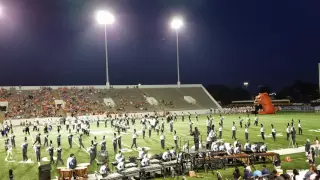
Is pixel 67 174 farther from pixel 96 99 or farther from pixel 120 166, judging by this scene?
pixel 96 99

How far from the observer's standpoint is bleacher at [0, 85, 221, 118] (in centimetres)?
4855

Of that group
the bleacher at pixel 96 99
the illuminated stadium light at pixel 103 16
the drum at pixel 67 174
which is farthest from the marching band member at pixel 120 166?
the illuminated stadium light at pixel 103 16

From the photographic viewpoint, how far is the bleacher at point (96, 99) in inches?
1912

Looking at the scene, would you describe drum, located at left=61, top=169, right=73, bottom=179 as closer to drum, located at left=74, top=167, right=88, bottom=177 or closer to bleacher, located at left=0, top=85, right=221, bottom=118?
drum, located at left=74, top=167, right=88, bottom=177

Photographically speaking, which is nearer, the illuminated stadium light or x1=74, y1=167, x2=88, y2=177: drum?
x1=74, y1=167, x2=88, y2=177: drum

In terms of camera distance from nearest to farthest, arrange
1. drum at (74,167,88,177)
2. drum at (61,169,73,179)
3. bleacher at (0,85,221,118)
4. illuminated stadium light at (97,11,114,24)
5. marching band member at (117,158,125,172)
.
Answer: marching band member at (117,158,125,172) → drum at (61,169,73,179) → drum at (74,167,88,177) → bleacher at (0,85,221,118) → illuminated stadium light at (97,11,114,24)

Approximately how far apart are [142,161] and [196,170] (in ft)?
8.81

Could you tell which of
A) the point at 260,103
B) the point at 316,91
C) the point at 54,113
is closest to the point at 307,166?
the point at 260,103

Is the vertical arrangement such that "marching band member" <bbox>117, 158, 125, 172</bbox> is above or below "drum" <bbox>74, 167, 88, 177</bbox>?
above

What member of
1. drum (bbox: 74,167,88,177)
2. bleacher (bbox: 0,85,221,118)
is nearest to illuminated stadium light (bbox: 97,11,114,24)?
bleacher (bbox: 0,85,221,118)

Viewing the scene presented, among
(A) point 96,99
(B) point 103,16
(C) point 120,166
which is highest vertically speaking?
(B) point 103,16

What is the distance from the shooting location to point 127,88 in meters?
62.6

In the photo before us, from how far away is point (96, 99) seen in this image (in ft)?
181

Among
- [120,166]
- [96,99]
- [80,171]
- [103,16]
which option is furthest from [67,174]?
[96,99]
